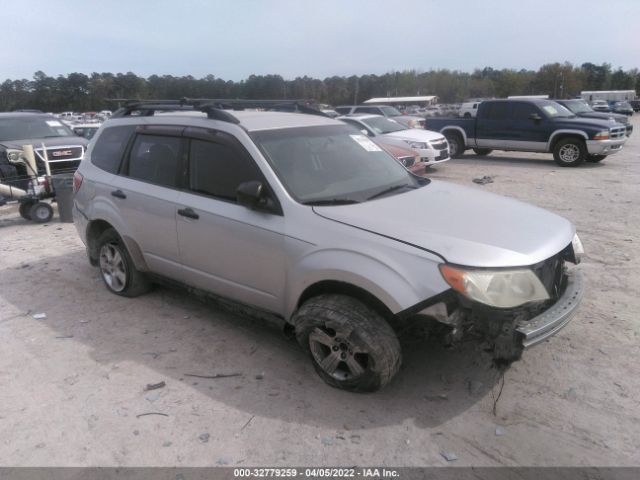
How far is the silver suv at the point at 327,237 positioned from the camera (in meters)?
2.86

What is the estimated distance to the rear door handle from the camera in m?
3.95

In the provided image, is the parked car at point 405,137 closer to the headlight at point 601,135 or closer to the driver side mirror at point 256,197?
the headlight at point 601,135

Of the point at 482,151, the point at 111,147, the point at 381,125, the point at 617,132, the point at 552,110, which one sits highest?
the point at 111,147

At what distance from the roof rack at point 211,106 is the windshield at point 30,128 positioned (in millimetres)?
7057

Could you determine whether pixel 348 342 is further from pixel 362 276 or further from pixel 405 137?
pixel 405 137

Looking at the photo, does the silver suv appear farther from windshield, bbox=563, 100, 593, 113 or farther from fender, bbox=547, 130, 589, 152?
windshield, bbox=563, 100, 593, 113

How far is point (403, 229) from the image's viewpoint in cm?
309

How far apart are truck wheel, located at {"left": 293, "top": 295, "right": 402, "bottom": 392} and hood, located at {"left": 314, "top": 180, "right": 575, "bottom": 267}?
1.75 ft

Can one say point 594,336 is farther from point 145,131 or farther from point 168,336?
point 145,131

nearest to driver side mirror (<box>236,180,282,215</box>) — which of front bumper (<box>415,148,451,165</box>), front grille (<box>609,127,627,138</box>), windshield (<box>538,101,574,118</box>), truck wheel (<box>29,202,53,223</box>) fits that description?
truck wheel (<box>29,202,53,223</box>)

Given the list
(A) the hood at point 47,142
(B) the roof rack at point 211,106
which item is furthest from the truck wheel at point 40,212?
(B) the roof rack at point 211,106

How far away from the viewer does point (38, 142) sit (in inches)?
415

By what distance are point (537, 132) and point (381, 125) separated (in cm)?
471

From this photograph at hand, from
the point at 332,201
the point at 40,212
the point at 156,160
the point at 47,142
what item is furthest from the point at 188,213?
the point at 47,142
